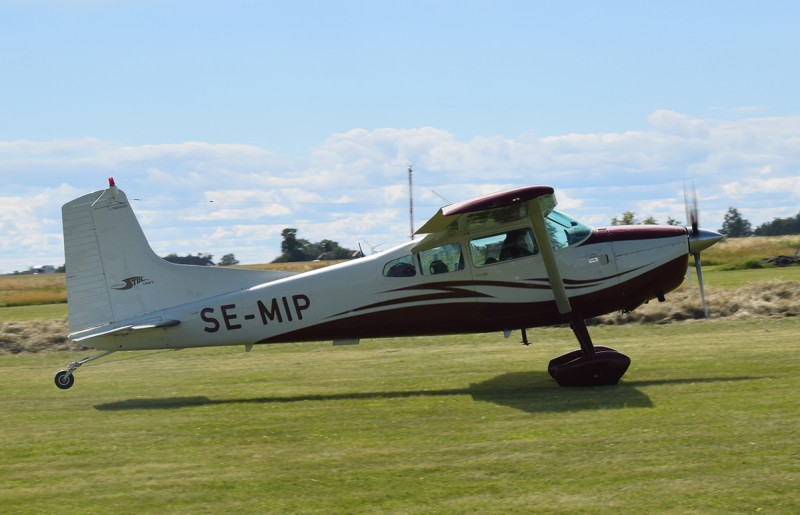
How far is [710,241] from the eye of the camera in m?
12.2

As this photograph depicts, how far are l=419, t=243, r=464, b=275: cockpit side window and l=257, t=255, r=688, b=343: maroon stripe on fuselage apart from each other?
0.50 m

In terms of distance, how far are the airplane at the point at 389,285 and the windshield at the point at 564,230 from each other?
0.06 ft

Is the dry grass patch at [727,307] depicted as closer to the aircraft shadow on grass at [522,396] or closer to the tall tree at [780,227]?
the aircraft shadow on grass at [522,396]

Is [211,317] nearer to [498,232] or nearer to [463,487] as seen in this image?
[498,232]

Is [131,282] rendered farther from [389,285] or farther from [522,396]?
[522,396]

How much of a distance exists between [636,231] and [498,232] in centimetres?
203

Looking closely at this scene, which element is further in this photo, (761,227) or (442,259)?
(761,227)

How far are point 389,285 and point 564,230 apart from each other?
2.69 metres

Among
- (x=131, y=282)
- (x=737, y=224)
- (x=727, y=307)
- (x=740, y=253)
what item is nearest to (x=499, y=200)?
(x=131, y=282)

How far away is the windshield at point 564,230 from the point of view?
Result: 12.3 metres

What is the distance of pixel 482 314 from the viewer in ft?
40.5

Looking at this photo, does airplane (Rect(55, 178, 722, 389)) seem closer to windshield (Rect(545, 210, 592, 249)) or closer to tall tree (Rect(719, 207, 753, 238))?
windshield (Rect(545, 210, 592, 249))

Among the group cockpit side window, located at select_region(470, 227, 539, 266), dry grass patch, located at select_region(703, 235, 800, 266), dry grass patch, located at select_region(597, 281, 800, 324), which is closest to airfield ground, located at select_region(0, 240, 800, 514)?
cockpit side window, located at select_region(470, 227, 539, 266)

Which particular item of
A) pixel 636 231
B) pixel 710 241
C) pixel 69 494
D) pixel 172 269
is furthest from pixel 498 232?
pixel 69 494
